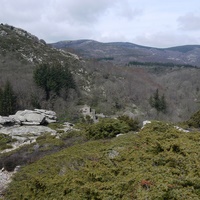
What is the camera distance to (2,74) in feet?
150

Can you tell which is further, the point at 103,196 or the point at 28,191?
the point at 28,191

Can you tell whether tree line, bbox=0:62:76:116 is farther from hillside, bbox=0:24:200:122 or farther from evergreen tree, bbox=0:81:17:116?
hillside, bbox=0:24:200:122

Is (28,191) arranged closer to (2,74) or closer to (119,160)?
(119,160)

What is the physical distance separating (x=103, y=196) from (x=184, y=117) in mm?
48648

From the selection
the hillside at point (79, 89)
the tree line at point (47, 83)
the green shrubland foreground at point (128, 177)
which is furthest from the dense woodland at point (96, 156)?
the hillside at point (79, 89)

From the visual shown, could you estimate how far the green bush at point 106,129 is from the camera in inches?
583

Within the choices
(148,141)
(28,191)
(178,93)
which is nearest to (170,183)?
(148,141)

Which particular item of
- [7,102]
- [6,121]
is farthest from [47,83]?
[6,121]

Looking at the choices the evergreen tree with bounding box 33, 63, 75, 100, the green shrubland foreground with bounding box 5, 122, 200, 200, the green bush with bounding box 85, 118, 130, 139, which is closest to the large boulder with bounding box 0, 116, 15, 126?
the green bush with bounding box 85, 118, 130, 139

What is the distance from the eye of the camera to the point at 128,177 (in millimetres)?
6242

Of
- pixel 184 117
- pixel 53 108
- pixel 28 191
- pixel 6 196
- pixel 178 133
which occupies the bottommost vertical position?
pixel 184 117

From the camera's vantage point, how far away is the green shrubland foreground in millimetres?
5496

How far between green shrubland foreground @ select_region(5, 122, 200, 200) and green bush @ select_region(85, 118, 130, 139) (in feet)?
16.9

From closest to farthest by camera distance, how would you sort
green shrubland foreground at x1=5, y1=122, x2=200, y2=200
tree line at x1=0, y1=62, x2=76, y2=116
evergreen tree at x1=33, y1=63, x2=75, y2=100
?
1. green shrubland foreground at x1=5, y1=122, x2=200, y2=200
2. tree line at x1=0, y1=62, x2=76, y2=116
3. evergreen tree at x1=33, y1=63, x2=75, y2=100
